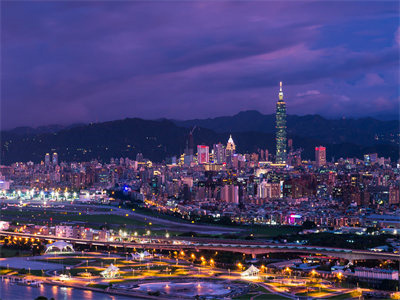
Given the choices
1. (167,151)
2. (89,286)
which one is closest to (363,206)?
(89,286)

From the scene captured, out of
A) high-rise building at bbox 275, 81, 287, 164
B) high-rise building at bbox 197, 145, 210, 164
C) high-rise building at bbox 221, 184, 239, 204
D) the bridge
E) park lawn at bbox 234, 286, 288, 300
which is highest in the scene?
high-rise building at bbox 275, 81, 287, 164

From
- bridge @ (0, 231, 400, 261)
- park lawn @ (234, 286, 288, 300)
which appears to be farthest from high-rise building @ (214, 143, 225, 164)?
park lawn @ (234, 286, 288, 300)

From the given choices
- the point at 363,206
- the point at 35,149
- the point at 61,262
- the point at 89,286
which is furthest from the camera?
the point at 35,149

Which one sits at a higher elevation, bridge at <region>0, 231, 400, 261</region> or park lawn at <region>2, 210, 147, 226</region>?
park lawn at <region>2, 210, 147, 226</region>

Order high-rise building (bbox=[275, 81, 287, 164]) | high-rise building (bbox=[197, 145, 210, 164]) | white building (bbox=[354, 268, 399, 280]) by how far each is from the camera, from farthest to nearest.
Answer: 1. high-rise building (bbox=[275, 81, 287, 164])
2. high-rise building (bbox=[197, 145, 210, 164])
3. white building (bbox=[354, 268, 399, 280])

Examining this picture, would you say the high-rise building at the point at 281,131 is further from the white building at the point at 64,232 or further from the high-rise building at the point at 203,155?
the white building at the point at 64,232

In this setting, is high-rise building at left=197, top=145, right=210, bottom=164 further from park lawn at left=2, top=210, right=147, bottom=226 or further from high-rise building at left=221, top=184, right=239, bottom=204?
park lawn at left=2, top=210, right=147, bottom=226

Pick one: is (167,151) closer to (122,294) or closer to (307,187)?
(307,187)

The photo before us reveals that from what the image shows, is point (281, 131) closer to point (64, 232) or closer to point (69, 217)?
point (69, 217)
